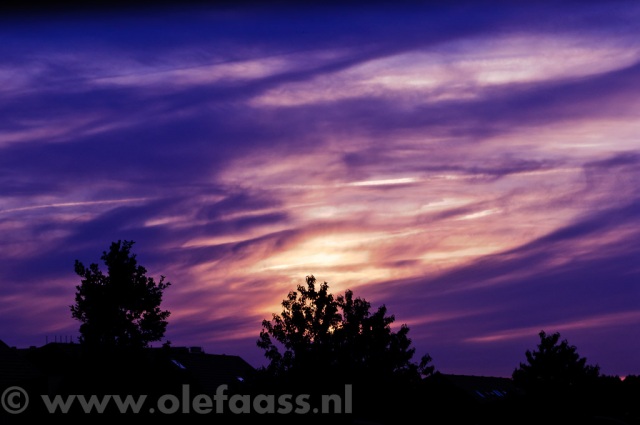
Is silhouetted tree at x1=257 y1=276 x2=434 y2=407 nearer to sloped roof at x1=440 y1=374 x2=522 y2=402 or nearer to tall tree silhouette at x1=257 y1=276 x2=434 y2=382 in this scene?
tall tree silhouette at x1=257 y1=276 x2=434 y2=382

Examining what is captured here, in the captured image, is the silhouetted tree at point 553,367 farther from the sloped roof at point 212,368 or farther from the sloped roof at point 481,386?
the sloped roof at point 212,368

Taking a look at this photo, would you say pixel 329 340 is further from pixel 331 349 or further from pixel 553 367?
pixel 553 367

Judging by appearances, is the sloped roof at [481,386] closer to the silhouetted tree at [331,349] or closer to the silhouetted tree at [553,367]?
the silhouetted tree at [553,367]

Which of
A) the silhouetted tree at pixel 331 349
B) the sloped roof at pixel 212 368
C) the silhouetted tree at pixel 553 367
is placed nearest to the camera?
the silhouetted tree at pixel 331 349

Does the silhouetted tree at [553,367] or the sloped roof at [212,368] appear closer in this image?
the sloped roof at [212,368]

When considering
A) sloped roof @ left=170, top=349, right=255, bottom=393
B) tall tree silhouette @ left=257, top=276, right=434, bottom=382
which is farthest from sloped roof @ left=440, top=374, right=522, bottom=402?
tall tree silhouette @ left=257, top=276, right=434, bottom=382

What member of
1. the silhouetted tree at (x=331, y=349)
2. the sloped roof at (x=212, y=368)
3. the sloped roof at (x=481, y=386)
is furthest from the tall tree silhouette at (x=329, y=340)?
the sloped roof at (x=481, y=386)

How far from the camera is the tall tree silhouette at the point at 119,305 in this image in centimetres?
A: 4341

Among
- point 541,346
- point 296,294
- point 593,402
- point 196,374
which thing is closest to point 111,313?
point 296,294

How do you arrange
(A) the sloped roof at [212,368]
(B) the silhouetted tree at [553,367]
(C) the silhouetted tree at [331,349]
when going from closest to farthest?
(C) the silhouetted tree at [331,349]
(A) the sloped roof at [212,368]
(B) the silhouetted tree at [553,367]

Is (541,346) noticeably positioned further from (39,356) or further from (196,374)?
(39,356)

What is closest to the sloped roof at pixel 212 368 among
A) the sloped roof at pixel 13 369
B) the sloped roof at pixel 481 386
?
the sloped roof at pixel 13 369

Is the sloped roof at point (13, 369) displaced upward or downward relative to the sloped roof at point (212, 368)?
downward

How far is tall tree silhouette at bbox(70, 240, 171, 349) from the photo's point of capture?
43406 millimetres
